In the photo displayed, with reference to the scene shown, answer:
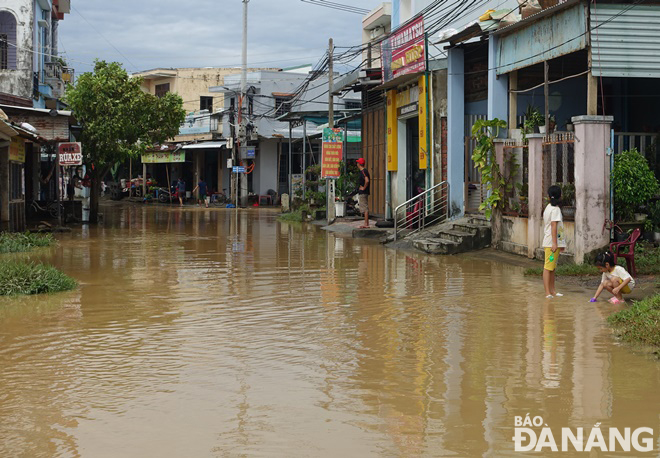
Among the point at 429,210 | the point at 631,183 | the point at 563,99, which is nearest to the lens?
the point at 631,183

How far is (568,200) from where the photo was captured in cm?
1552

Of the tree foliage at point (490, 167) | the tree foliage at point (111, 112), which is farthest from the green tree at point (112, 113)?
the tree foliage at point (490, 167)

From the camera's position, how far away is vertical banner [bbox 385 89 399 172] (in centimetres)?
2712

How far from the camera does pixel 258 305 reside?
456 inches

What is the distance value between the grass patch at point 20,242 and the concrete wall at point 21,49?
512 inches

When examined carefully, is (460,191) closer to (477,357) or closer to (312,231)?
(312,231)

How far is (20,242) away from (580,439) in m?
16.6

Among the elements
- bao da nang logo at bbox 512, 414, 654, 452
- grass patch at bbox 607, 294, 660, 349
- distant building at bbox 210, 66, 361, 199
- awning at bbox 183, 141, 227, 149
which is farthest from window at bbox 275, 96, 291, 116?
bao da nang logo at bbox 512, 414, 654, 452

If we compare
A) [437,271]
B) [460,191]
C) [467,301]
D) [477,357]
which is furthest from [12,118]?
[477,357]

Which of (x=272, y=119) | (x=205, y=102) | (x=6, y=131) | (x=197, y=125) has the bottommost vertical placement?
(x=6, y=131)

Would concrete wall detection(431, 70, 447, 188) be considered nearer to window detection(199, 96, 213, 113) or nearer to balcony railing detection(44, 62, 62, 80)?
balcony railing detection(44, 62, 62, 80)

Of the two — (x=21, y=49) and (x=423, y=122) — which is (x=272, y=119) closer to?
(x=21, y=49)

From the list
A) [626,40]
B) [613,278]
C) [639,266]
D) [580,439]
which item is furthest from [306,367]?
[626,40]

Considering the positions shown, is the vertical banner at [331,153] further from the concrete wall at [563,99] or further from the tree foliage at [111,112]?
the concrete wall at [563,99]
